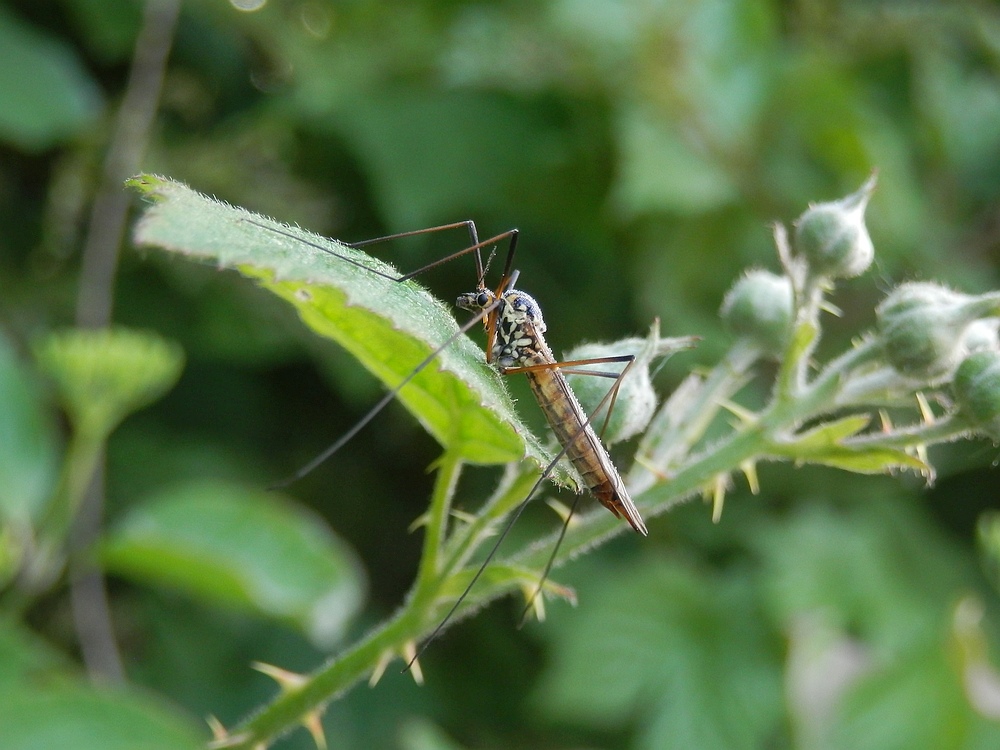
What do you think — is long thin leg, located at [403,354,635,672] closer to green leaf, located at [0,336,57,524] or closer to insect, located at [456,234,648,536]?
insect, located at [456,234,648,536]

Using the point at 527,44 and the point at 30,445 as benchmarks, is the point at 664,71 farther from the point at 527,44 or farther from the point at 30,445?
the point at 30,445

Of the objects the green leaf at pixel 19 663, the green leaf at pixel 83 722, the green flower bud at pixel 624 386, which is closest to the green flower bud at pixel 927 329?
the green flower bud at pixel 624 386

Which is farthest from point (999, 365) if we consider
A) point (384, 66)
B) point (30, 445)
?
point (384, 66)

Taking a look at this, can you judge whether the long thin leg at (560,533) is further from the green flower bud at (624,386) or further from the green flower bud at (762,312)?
the green flower bud at (762,312)

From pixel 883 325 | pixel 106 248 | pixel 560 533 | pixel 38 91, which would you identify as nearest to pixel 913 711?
pixel 883 325

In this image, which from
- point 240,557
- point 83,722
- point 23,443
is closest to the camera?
point 83,722

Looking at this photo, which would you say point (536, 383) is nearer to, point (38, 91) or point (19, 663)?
point (19, 663)
